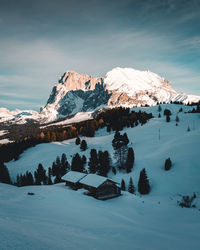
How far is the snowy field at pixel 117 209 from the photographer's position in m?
10.5

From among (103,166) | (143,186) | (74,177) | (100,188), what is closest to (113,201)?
(100,188)

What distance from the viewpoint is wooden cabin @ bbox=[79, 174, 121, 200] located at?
1265 inches

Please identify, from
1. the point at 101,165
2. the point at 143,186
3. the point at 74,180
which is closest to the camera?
the point at 74,180

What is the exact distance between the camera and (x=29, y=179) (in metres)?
58.4

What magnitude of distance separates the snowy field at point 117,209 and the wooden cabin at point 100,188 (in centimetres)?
232

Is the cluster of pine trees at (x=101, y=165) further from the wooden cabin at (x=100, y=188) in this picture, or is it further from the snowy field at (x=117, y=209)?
the wooden cabin at (x=100, y=188)

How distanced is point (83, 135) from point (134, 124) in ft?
114

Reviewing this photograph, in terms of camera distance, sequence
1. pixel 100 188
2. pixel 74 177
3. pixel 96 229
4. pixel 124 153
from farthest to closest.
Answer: pixel 124 153 → pixel 74 177 → pixel 100 188 → pixel 96 229

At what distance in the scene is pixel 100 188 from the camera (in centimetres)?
3256

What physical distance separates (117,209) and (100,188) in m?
7.30

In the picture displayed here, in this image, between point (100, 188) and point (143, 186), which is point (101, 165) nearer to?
point (143, 186)

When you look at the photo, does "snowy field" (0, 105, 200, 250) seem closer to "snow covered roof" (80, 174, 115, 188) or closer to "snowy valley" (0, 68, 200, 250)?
"snowy valley" (0, 68, 200, 250)

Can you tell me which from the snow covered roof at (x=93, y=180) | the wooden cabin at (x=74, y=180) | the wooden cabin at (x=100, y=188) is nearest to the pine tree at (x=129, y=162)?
the wooden cabin at (x=100, y=188)

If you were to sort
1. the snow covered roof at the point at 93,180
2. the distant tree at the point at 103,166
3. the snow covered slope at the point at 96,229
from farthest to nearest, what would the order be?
the distant tree at the point at 103,166 → the snow covered roof at the point at 93,180 → the snow covered slope at the point at 96,229
